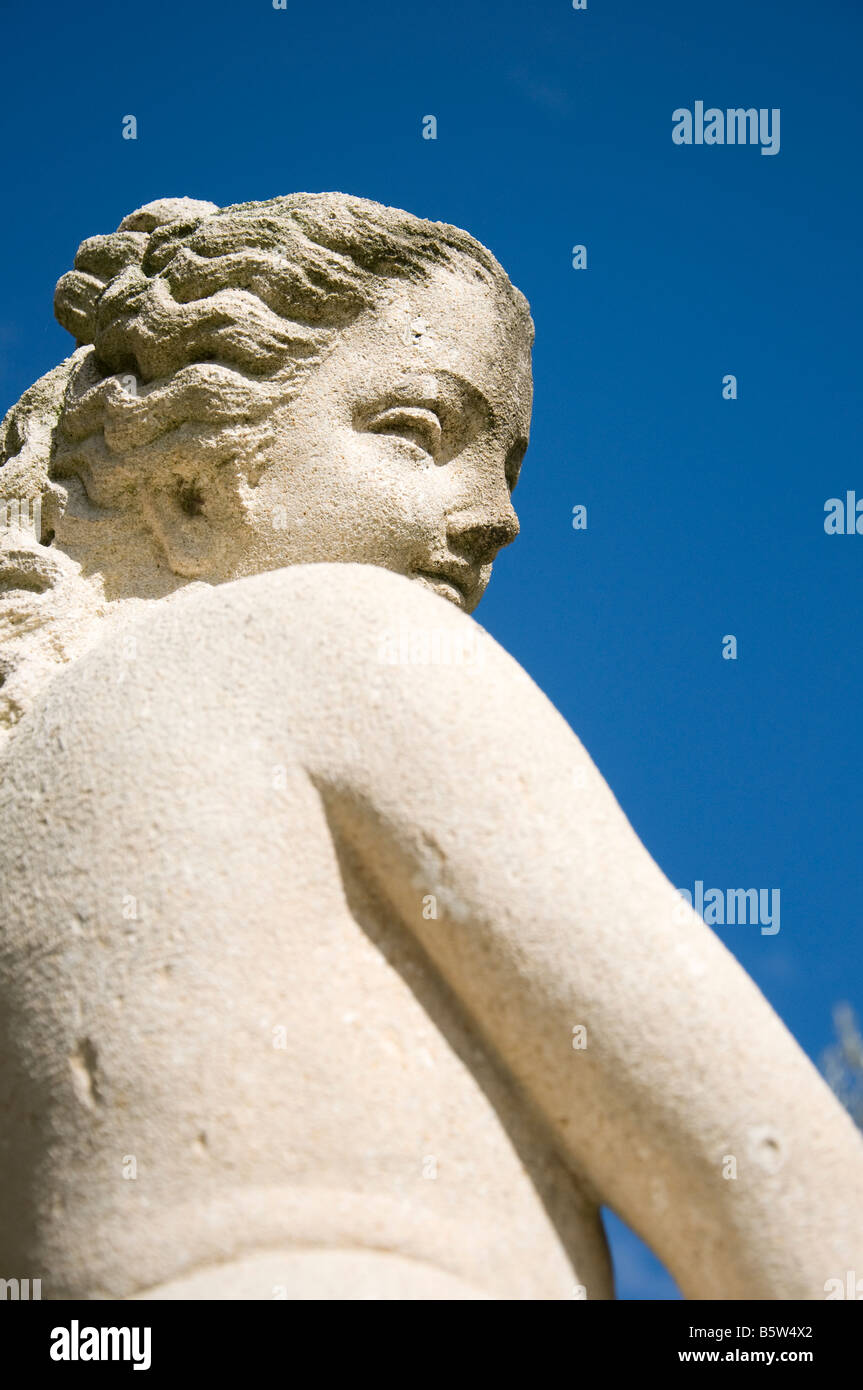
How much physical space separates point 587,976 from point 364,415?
2038mm

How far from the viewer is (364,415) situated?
4.11 metres

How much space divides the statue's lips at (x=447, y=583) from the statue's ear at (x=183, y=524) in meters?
0.57

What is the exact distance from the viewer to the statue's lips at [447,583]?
4.03 metres

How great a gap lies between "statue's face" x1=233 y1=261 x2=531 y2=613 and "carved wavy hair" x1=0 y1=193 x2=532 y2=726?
84 mm

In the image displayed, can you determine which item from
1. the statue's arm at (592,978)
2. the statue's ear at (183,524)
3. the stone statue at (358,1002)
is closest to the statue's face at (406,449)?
the statue's ear at (183,524)

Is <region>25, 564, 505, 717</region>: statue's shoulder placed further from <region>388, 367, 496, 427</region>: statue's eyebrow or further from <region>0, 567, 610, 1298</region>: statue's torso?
<region>388, 367, 496, 427</region>: statue's eyebrow

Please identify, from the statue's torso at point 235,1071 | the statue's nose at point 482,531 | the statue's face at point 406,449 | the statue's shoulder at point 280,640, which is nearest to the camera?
the statue's torso at point 235,1071

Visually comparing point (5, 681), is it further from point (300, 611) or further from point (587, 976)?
point (587, 976)

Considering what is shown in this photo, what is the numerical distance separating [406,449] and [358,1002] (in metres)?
1.86

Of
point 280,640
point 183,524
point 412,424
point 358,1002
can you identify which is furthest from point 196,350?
point 358,1002

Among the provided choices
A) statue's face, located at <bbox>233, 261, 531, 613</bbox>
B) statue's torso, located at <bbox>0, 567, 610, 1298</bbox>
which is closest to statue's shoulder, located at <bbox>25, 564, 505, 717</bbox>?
statue's torso, located at <bbox>0, 567, 610, 1298</bbox>

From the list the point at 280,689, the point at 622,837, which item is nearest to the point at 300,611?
the point at 280,689

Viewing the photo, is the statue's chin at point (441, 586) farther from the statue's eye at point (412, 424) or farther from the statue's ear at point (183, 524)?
the statue's ear at point (183, 524)
